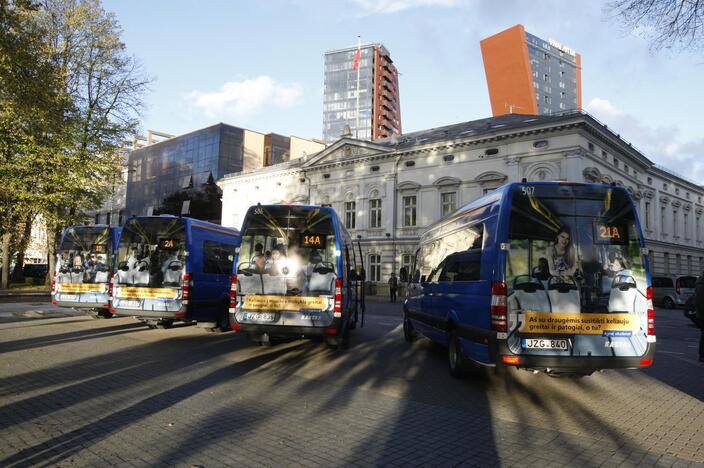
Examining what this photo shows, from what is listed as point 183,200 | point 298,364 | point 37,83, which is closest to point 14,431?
point 298,364

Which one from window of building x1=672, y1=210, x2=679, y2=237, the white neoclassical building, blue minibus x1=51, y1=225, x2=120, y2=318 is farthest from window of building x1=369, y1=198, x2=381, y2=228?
blue minibus x1=51, y1=225, x2=120, y2=318

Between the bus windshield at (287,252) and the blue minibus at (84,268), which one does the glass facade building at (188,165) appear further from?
the bus windshield at (287,252)

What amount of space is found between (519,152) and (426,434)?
31.1 meters

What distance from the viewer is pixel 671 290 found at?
29.4m

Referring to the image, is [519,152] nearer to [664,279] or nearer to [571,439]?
[664,279]

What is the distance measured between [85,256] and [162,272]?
4.85m

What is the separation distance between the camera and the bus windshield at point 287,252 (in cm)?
888

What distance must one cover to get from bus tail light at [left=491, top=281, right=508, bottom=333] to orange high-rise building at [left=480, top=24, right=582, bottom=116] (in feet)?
264

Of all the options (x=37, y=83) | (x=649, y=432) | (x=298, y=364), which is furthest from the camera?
(x=37, y=83)

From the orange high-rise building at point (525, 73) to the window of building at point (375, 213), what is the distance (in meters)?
48.7

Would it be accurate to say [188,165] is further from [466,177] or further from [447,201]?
[466,177]

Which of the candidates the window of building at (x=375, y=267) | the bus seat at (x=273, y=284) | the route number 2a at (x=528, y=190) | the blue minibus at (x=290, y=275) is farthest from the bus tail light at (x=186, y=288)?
the window of building at (x=375, y=267)

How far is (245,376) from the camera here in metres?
7.48

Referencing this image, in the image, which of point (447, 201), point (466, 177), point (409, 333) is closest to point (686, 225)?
point (466, 177)
